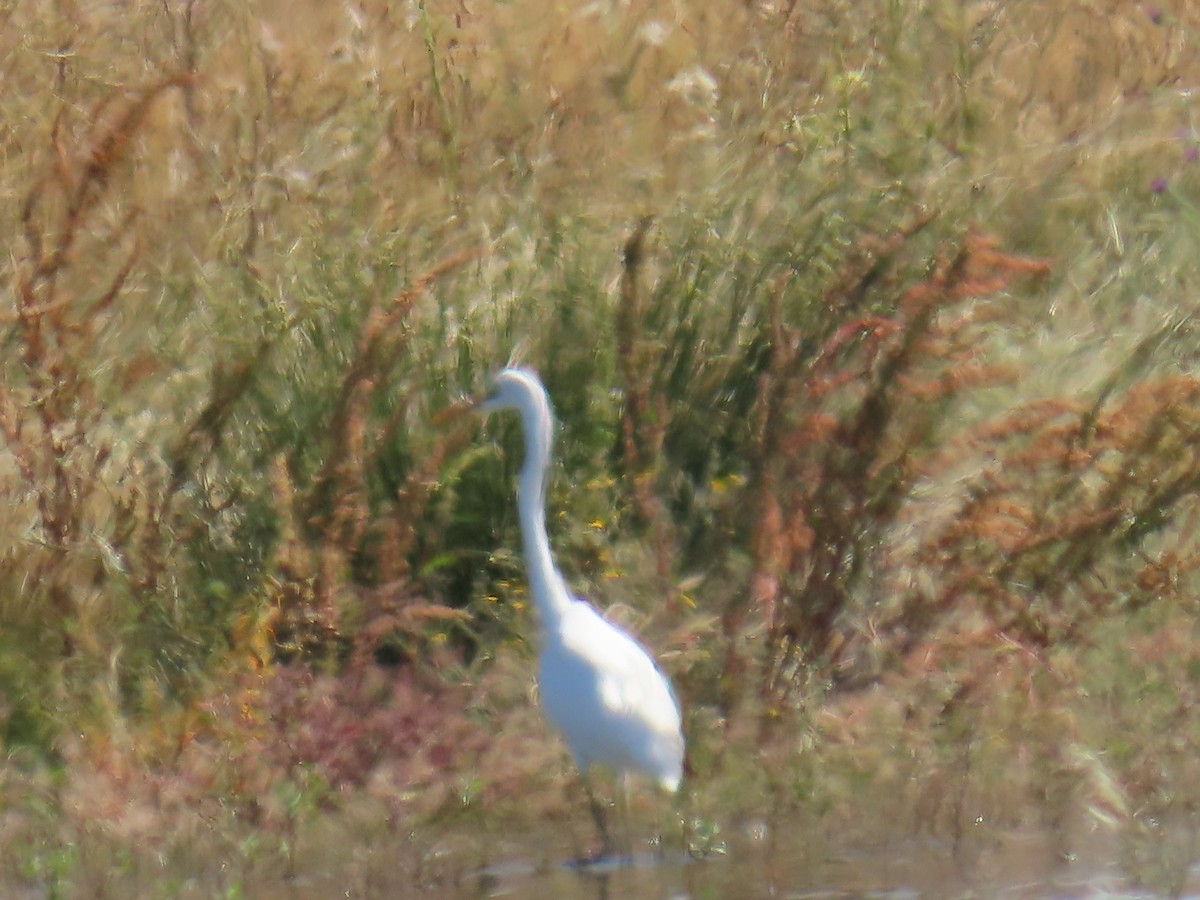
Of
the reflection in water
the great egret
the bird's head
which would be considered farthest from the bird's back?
the bird's head

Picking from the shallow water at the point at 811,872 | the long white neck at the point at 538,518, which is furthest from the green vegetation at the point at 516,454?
the long white neck at the point at 538,518

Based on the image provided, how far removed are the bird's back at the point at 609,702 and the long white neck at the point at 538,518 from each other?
0.26 feet

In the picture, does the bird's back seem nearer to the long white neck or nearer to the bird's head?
the long white neck

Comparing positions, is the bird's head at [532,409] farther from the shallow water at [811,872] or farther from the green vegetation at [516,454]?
the shallow water at [811,872]

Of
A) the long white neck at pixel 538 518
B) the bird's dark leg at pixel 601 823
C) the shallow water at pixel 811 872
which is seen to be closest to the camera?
the shallow water at pixel 811 872

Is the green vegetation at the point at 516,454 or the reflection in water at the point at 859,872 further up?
the green vegetation at the point at 516,454

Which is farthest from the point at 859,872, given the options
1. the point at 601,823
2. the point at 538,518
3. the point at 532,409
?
the point at 532,409

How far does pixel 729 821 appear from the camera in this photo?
485cm

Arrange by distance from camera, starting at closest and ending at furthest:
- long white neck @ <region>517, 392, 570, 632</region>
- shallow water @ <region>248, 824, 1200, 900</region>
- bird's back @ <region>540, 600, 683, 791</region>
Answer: shallow water @ <region>248, 824, 1200, 900</region> → bird's back @ <region>540, 600, 683, 791</region> → long white neck @ <region>517, 392, 570, 632</region>

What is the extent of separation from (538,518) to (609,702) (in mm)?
635

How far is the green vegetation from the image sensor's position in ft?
15.9

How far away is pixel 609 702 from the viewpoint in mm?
4613

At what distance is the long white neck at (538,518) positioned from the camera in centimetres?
495

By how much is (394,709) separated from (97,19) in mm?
2178
